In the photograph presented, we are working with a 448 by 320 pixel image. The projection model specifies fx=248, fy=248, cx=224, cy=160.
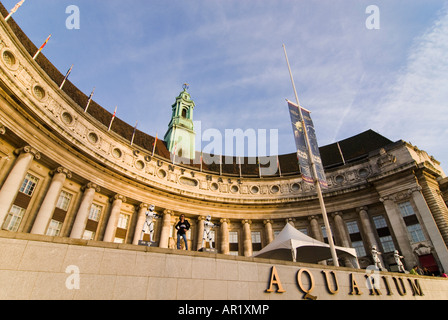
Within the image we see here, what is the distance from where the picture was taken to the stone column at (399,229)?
96.0 feet

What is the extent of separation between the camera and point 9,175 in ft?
70.8

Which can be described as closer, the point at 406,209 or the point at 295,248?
the point at 295,248

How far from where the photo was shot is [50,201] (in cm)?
2445

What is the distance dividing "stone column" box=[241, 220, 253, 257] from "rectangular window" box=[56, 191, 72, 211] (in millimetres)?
24677

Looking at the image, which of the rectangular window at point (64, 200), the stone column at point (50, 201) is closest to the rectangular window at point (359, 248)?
the rectangular window at point (64, 200)

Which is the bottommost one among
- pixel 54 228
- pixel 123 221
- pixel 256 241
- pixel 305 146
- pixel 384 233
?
pixel 54 228

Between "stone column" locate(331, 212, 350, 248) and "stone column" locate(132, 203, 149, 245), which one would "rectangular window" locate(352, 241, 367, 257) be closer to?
"stone column" locate(331, 212, 350, 248)

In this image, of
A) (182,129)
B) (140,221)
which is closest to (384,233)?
(140,221)

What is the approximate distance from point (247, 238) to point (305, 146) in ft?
72.4

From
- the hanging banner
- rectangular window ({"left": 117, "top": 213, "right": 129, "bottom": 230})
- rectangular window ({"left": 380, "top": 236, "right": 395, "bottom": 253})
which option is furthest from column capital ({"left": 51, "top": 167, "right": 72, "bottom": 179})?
rectangular window ({"left": 380, "top": 236, "right": 395, "bottom": 253})

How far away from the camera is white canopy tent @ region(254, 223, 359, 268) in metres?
18.8

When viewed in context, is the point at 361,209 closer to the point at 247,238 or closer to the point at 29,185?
the point at 247,238

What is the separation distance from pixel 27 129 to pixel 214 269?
23.1 m
